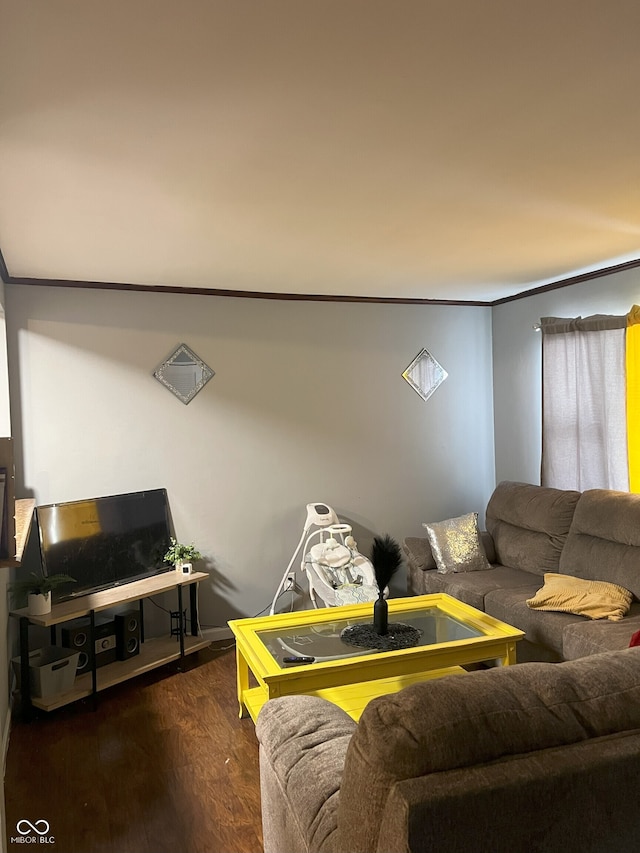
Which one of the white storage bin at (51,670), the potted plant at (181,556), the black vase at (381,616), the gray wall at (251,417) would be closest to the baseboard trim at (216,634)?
the gray wall at (251,417)

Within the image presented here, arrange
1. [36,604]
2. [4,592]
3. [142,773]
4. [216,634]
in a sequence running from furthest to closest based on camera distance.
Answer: [216,634]
[36,604]
[4,592]
[142,773]

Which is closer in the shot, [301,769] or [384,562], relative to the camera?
[301,769]

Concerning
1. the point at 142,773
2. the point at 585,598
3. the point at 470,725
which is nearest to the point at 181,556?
the point at 142,773

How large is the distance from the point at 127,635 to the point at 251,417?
5.32 feet

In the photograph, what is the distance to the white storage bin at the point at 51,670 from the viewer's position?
3488 millimetres

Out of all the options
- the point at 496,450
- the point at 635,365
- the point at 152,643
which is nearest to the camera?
the point at 635,365

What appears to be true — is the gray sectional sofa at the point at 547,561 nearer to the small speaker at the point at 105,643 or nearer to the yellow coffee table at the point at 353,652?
the yellow coffee table at the point at 353,652

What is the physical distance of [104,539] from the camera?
4074mm

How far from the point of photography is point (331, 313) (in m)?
4.91

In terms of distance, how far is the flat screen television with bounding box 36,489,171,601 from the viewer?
3.87 metres

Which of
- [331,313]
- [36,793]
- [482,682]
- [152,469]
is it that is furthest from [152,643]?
[482,682]

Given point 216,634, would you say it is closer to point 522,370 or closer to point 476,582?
point 476,582

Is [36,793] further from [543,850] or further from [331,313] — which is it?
[331,313]

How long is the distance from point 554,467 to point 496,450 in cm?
83
